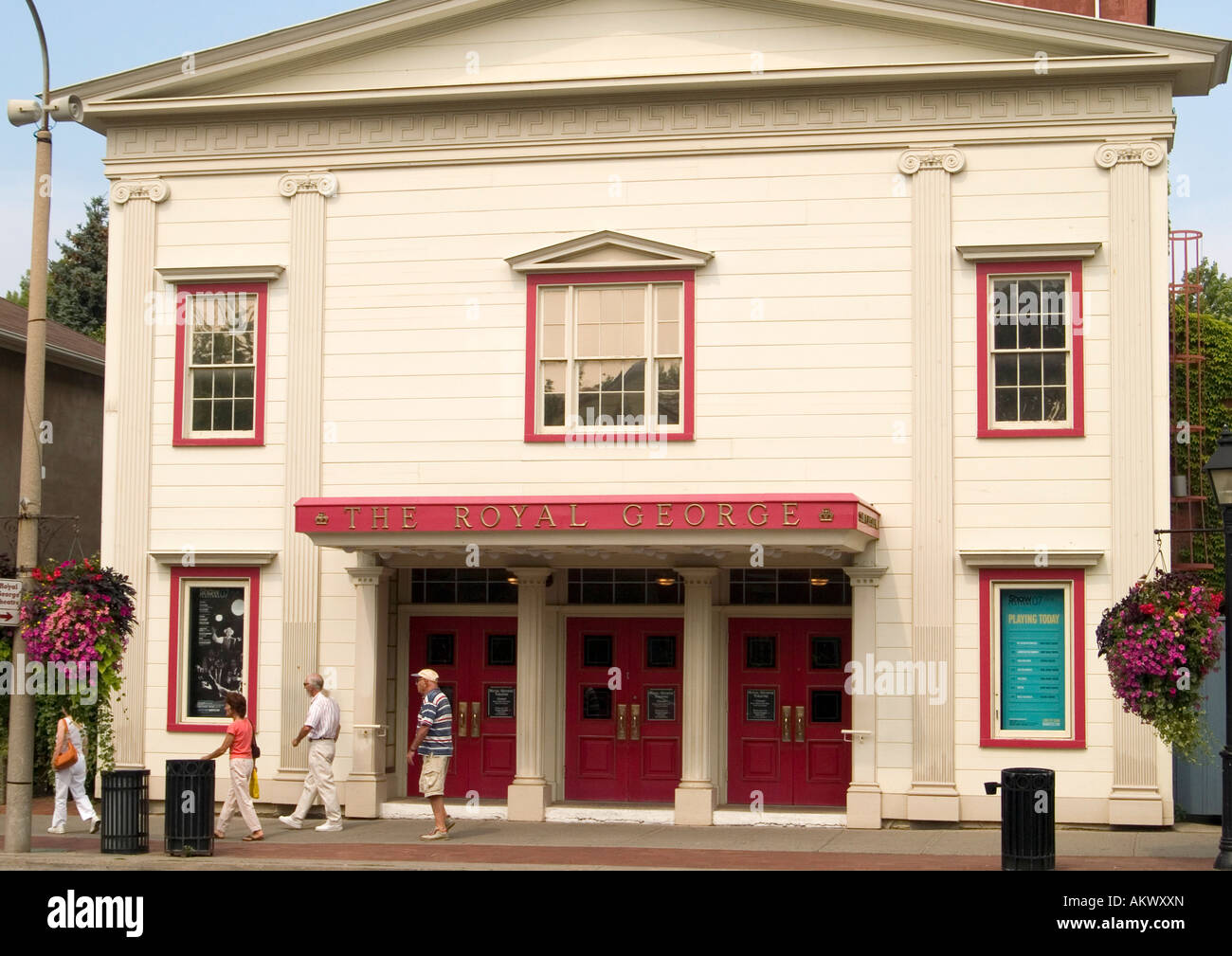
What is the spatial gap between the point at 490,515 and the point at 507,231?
13.1 feet

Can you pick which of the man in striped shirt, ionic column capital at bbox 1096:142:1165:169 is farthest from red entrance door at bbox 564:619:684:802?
ionic column capital at bbox 1096:142:1165:169

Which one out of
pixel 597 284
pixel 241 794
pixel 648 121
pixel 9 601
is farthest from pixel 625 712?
pixel 9 601

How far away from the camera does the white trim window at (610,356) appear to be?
19.2 metres

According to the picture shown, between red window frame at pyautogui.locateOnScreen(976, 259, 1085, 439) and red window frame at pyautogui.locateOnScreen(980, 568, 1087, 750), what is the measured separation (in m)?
1.56

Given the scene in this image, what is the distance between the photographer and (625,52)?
19.5m

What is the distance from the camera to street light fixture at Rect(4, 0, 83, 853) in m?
16.0

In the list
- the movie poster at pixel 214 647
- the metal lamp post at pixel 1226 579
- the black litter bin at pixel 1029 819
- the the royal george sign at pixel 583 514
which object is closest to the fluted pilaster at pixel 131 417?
the movie poster at pixel 214 647

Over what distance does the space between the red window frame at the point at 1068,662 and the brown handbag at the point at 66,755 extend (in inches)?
407

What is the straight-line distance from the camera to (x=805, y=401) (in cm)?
1873

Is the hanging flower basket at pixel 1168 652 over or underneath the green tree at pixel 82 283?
underneath

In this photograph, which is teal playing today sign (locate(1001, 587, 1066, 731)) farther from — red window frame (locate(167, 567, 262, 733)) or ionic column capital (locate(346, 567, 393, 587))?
red window frame (locate(167, 567, 262, 733))

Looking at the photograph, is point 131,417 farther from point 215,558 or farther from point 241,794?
point 241,794

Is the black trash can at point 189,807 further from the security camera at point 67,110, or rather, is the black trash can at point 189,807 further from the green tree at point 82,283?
the green tree at point 82,283
